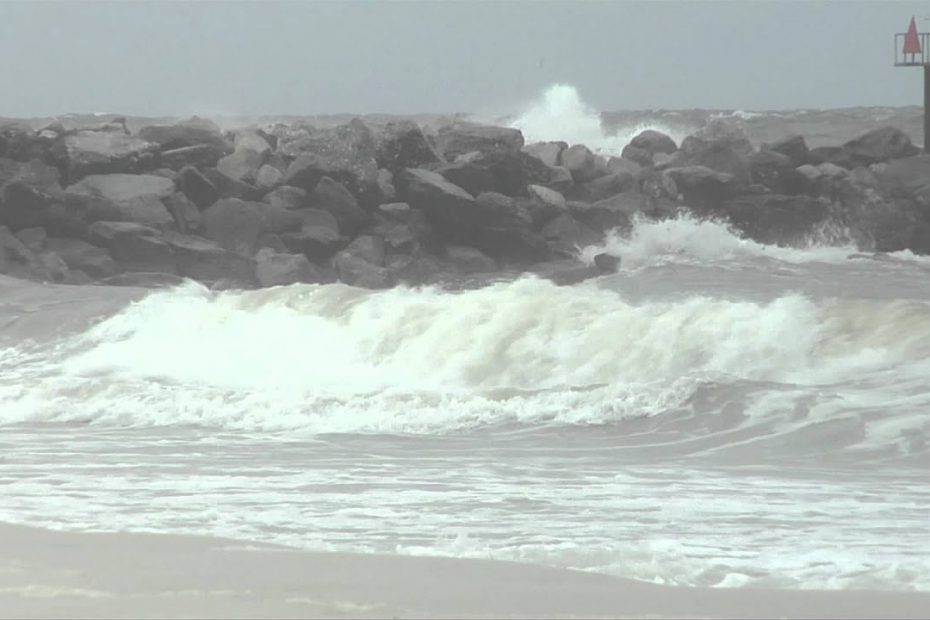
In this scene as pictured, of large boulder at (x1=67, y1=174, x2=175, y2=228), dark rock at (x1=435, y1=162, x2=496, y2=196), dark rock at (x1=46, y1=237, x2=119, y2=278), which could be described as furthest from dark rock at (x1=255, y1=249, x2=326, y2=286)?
dark rock at (x1=435, y1=162, x2=496, y2=196)

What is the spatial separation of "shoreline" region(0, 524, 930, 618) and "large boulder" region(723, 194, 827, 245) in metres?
14.6

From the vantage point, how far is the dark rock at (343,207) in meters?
16.3

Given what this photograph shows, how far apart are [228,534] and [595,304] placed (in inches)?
224

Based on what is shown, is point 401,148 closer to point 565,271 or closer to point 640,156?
point 565,271

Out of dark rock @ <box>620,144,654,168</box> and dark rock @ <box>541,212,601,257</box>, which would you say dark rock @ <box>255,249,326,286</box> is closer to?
dark rock @ <box>541,212,601,257</box>

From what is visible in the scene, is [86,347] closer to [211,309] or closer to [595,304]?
[211,309]

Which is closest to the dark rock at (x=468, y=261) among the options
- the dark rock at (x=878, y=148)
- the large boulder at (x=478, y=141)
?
the large boulder at (x=478, y=141)

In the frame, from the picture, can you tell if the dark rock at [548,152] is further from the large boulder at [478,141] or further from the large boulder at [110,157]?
the large boulder at [110,157]

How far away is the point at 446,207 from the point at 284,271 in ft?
7.19

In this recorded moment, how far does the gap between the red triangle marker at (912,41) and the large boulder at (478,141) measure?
367 inches

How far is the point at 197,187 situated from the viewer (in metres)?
16.6

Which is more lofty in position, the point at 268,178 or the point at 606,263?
the point at 268,178

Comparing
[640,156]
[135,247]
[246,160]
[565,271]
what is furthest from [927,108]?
[135,247]

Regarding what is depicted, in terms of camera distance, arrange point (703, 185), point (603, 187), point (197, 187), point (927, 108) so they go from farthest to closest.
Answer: point (927, 108) → point (703, 185) → point (603, 187) → point (197, 187)
